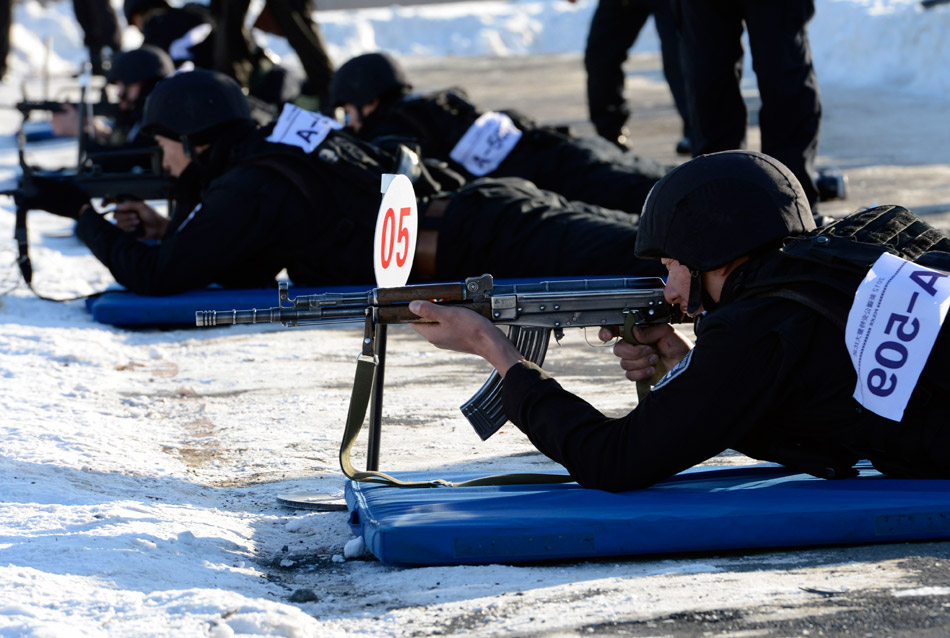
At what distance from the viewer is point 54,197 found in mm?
6031

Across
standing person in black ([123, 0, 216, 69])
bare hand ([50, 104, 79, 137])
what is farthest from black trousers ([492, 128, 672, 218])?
bare hand ([50, 104, 79, 137])

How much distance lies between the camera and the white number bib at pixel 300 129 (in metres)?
5.47

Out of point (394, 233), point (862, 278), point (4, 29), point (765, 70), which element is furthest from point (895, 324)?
point (4, 29)

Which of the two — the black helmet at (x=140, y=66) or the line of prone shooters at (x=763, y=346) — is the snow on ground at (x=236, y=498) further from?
the black helmet at (x=140, y=66)

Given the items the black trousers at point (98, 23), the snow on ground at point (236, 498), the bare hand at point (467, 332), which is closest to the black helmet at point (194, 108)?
→ the snow on ground at point (236, 498)

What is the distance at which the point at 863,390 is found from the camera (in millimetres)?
2697

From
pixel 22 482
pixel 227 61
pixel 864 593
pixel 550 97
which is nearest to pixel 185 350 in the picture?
pixel 22 482

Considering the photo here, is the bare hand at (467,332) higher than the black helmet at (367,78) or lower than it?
lower

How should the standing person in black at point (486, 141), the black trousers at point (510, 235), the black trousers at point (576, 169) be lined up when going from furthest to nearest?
the standing person in black at point (486, 141) < the black trousers at point (576, 169) < the black trousers at point (510, 235)

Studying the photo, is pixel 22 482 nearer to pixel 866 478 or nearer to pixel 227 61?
pixel 866 478

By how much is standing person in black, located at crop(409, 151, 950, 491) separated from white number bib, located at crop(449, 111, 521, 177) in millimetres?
3780

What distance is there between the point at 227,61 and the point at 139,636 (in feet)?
27.6

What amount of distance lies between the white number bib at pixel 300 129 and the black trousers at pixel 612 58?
3.67 metres

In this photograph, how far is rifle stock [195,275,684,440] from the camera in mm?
3137
